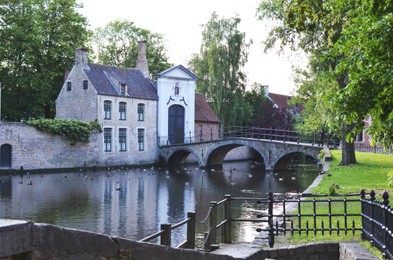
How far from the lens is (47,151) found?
36.4 m

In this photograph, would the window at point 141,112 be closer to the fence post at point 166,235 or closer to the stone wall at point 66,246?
the fence post at point 166,235

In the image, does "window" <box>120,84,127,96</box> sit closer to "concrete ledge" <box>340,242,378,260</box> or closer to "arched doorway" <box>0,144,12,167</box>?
"arched doorway" <box>0,144,12,167</box>

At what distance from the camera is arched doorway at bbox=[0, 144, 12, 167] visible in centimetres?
3412

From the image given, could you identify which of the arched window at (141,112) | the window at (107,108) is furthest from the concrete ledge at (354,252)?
A: the arched window at (141,112)

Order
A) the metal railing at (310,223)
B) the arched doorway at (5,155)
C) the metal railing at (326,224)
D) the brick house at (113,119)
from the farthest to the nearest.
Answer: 1. the brick house at (113,119)
2. the arched doorway at (5,155)
3. the metal railing at (310,223)
4. the metal railing at (326,224)

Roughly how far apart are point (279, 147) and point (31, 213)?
75.0 ft

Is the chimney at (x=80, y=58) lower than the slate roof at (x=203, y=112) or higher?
higher

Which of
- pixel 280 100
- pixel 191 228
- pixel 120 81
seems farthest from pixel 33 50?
pixel 191 228

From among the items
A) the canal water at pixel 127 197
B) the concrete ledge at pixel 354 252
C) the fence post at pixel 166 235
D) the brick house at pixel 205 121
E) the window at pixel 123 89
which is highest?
the window at pixel 123 89

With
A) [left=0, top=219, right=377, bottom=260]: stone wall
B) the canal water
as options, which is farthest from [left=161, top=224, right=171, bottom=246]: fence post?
the canal water

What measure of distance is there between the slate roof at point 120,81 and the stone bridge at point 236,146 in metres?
4.79

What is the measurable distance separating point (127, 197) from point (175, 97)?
76.6 feet

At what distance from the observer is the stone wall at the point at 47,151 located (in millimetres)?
34656

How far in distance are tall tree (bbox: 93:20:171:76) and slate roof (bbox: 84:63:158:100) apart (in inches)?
371
